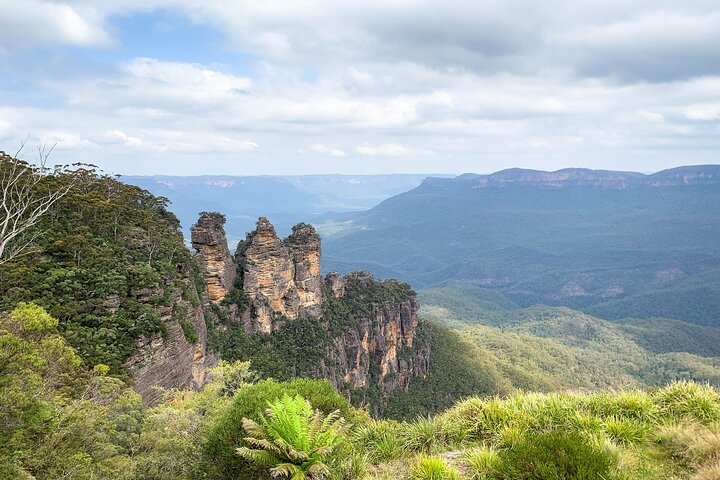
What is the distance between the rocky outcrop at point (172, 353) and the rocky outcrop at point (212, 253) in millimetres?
8449

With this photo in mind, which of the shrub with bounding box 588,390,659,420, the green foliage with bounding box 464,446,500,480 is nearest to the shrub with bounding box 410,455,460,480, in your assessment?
the green foliage with bounding box 464,446,500,480

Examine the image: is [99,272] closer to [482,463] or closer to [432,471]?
[432,471]

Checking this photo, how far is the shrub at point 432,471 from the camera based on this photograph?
801cm

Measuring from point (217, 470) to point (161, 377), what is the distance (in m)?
12.9

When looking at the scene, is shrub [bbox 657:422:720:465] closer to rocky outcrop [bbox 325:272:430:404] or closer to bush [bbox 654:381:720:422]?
bush [bbox 654:381:720:422]

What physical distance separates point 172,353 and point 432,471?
2056 centimetres

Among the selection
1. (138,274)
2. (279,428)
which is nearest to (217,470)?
(279,428)

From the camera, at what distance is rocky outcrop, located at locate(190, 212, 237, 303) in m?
40.6

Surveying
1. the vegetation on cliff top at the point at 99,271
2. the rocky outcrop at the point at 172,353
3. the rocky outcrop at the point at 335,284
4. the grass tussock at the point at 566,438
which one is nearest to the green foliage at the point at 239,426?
the grass tussock at the point at 566,438

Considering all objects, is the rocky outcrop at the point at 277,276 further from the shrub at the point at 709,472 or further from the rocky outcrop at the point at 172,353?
the shrub at the point at 709,472

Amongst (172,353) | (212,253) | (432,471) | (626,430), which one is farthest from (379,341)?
(432,471)

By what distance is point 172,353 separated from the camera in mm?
24578

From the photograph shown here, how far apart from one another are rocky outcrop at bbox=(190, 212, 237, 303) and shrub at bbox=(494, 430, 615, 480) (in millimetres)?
37311

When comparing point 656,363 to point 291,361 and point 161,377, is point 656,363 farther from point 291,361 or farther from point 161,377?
point 161,377
